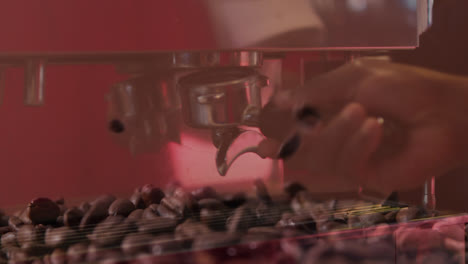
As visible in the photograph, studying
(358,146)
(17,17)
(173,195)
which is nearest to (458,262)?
(358,146)

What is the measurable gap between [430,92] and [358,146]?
0.09 m

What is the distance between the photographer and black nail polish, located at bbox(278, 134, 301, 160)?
37 centimetres

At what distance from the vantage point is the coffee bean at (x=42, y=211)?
1.08ft

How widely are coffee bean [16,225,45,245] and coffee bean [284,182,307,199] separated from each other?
21cm

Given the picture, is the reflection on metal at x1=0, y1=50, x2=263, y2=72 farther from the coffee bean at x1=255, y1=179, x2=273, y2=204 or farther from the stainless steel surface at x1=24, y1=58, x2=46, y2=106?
the coffee bean at x1=255, y1=179, x2=273, y2=204

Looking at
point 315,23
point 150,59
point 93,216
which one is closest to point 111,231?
point 93,216

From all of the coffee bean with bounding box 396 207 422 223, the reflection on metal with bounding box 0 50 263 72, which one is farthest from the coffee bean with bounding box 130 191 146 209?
the coffee bean with bounding box 396 207 422 223

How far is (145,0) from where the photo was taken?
1.09ft

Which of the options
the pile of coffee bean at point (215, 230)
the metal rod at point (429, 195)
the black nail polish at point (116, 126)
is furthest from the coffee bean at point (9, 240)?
the metal rod at point (429, 195)

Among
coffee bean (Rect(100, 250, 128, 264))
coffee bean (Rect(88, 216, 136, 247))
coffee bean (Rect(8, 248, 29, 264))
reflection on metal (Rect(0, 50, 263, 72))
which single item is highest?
reflection on metal (Rect(0, 50, 263, 72))

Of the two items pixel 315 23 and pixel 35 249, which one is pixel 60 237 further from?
pixel 315 23

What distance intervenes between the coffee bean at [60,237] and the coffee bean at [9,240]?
2cm

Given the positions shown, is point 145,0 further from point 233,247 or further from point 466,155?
point 466,155

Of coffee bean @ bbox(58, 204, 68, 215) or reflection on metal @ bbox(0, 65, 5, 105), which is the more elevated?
reflection on metal @ bbox(0, 65, 5, 105)
